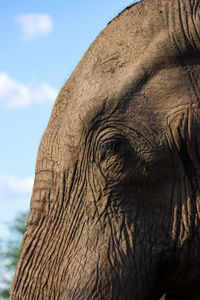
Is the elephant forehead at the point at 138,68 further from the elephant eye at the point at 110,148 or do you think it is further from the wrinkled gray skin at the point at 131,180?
the elephant eye at the point at 110,148

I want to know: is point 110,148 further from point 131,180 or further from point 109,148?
point 131,180

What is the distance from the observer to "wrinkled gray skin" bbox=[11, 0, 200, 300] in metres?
2.04

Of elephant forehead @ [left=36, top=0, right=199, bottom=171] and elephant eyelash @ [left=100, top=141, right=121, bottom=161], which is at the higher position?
elephant forehead @ [left=36, top=0, right=199, bottom=171]

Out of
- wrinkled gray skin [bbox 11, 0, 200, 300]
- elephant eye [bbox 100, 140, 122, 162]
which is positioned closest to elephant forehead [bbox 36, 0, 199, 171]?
wrinkled gray skin [bbox 11, 0, 200, 300]

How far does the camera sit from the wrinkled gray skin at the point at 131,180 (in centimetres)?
204

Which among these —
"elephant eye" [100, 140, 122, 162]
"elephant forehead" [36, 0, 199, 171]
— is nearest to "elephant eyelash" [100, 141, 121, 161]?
"elephant eye" [100, 140, 122, 162]

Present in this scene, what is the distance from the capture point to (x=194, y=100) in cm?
205

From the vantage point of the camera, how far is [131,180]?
6.75ft

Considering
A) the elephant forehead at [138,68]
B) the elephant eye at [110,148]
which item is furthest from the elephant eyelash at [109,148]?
the elephant forehead at [138,68]

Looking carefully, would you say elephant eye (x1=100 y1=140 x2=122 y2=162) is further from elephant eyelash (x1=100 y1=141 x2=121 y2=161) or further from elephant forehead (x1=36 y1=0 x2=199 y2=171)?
elephant forehead (x1=36 y1=0 x2=199 y2=171)

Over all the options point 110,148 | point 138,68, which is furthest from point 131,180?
point 138,68

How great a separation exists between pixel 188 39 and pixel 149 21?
193 millimetres

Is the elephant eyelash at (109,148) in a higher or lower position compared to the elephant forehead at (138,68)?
lower

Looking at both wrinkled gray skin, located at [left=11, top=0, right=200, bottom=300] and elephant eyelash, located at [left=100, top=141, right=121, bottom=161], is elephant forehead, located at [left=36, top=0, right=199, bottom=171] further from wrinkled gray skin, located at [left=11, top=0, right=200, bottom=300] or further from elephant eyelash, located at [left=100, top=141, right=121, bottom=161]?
elephant eyelash, located at [left=100, top=141, right=121, bottom=161]
